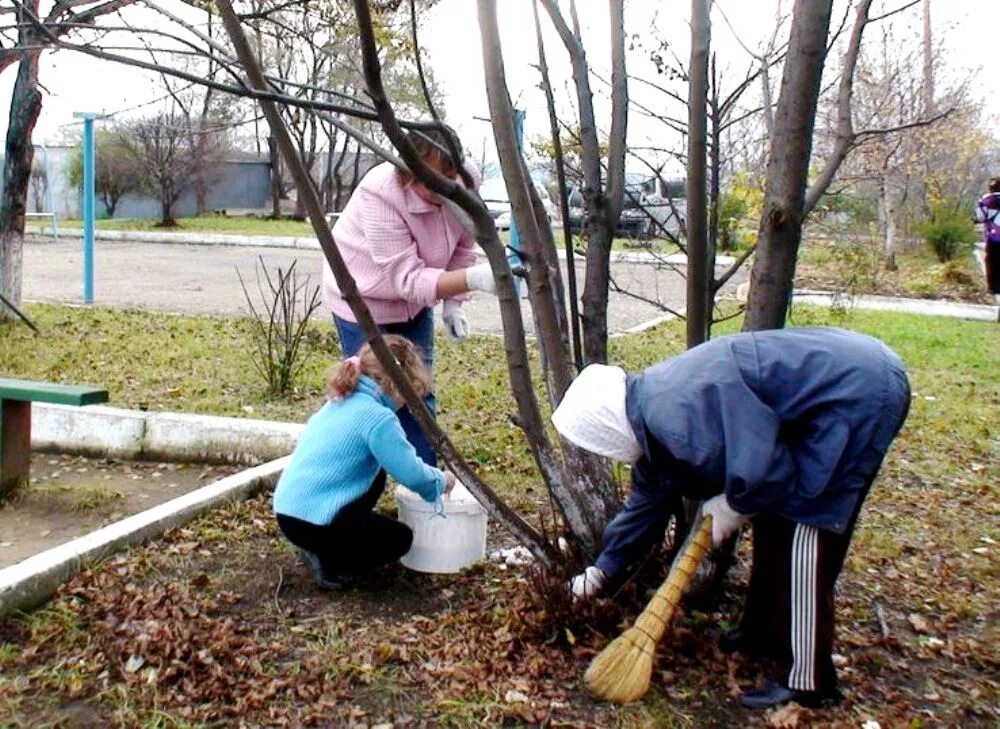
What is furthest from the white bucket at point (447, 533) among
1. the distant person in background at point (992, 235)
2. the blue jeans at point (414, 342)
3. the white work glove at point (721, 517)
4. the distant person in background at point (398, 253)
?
the distant person in background at point (992, 235)

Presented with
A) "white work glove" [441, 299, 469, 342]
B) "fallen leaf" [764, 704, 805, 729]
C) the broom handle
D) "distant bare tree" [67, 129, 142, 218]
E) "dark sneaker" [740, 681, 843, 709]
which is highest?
"distant bare tree" [67, 129, 142, 218]

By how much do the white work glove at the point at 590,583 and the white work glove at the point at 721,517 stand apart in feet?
1.35

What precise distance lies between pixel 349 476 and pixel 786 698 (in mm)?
1471

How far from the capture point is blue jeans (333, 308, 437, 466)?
425 centimetres

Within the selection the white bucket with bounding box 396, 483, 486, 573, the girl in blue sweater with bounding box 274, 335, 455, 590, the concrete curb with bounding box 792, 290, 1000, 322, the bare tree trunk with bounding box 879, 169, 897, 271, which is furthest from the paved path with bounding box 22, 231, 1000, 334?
the girl in blue sweater with bounding box 274, 335, 455, 590

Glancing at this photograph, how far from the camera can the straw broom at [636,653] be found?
2842 millimetres

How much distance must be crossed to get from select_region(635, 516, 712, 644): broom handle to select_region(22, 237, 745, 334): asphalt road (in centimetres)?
466

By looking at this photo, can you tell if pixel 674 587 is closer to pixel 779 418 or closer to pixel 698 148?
pixel 779 418

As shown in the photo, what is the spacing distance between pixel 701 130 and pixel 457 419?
126 inches

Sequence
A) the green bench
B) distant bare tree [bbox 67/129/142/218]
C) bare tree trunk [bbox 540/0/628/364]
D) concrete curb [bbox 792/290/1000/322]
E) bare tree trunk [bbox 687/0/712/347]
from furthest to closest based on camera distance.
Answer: distant bare tree [bbox 67/129/142/218]
concrete curb [bbox 792/290/1000/322]
the green bench
bare tree trunk [bbox 540/0/628/364]
bare tree trunk [bbox 687/0/712/347]

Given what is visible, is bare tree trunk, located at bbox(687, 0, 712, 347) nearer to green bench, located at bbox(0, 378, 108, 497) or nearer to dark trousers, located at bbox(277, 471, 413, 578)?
dark trousers, located at bbox(277, 471, 413, 578)

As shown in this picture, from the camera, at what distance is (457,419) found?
6160 mm

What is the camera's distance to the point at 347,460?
11.7ft

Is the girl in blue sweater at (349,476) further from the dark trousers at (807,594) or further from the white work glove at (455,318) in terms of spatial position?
the dark trousers at (807,594)
